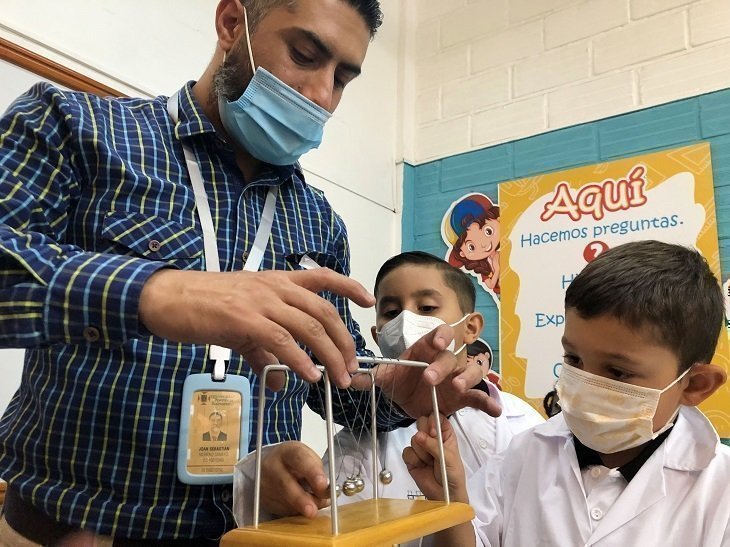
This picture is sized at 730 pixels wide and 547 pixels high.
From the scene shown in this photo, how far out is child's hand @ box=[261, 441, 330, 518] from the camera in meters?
0.60

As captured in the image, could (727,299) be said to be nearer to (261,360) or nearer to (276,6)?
(276,6)

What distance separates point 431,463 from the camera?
0.81 m

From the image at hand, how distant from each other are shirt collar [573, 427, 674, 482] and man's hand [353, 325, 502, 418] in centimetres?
→ 26

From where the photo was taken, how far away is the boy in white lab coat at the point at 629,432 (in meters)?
0.88

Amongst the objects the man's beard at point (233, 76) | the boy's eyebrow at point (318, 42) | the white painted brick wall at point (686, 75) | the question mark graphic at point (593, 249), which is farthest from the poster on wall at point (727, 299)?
the man's beard at point (233, 76)

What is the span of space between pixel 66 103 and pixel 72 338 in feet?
1.12

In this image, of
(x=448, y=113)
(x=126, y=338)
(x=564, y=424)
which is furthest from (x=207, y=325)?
(x=448, y=113)

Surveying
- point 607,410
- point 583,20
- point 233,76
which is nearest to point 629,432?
point 607,410

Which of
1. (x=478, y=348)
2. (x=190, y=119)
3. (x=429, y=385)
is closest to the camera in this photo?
(x=429, y=385)

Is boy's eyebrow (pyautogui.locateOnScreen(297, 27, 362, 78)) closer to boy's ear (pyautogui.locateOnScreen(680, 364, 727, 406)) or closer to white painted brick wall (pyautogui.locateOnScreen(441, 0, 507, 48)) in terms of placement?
boy's ear (pyautogui.locateOnScreen(680, 364, 727, 406))

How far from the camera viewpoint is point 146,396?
2.33 feet

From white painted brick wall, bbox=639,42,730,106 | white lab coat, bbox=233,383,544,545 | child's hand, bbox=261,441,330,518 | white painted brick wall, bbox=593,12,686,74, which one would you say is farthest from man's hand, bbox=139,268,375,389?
white painted brick wall, bbox=593,12,686,74

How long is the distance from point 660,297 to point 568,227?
4.02 ft

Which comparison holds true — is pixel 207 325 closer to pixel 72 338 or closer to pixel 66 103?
pixel 72 338
